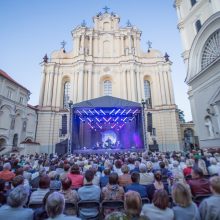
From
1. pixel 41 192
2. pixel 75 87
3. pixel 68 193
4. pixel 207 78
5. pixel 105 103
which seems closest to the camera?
pixel 68 193

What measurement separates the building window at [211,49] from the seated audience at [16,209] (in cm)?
1573

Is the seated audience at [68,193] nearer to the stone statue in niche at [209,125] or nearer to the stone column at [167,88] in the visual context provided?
the stone statue in niche at [209,125]

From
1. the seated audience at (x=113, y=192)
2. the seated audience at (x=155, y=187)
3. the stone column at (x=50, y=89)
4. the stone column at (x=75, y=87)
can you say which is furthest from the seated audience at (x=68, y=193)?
the stone column at (x=50, y=89)

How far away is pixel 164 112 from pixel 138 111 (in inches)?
354

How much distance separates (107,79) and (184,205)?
88.5 feet

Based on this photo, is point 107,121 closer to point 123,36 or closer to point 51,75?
point 51,75

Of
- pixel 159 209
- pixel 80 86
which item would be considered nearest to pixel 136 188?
pixel 159 209

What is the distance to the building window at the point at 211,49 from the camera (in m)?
13.6


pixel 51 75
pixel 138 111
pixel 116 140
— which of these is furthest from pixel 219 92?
pixel 51 75

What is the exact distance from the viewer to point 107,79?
28203mm

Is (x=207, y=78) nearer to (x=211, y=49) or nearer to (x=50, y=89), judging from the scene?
(x=211, y=49)

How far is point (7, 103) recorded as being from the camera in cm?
1953

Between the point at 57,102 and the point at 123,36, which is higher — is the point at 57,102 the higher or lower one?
the lower one

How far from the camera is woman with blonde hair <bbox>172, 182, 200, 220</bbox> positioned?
82.7 inches
